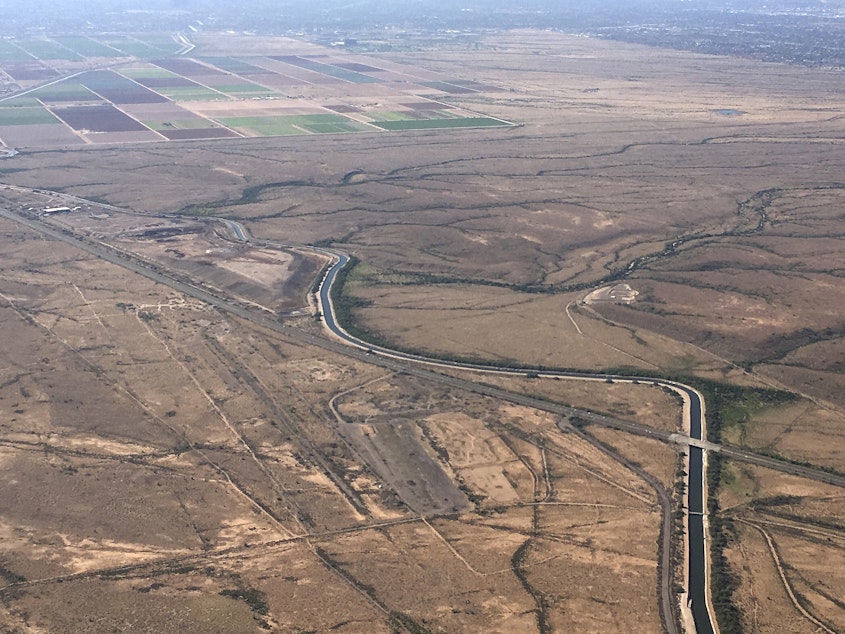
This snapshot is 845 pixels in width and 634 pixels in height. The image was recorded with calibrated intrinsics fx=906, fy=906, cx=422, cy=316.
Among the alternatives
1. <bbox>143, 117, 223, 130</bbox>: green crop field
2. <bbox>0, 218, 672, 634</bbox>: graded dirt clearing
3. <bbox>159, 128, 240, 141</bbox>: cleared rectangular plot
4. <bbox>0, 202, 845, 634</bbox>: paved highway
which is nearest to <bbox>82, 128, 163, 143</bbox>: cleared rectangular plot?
<bbox>159, 128, 240, 141</bbox>: cleared rectangular plot

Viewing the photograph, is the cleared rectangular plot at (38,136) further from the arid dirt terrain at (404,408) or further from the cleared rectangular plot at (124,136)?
the arid dirt terrain at (404,408)

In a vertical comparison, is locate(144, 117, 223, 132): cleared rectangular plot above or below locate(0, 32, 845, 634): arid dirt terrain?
above

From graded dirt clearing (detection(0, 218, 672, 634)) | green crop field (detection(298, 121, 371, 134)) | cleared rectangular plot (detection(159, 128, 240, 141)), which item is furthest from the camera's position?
green crop field (detection(298, 121, 371, 134))

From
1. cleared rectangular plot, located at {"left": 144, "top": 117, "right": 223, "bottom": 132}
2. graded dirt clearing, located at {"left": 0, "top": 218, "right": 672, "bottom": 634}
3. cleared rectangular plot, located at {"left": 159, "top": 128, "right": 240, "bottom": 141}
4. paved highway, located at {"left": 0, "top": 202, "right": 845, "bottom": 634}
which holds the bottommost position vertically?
graded dirt clearing, located at {"left": 0, "top": 218, "right": 672, "bottom": 634}

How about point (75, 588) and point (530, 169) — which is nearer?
point (75, 588)

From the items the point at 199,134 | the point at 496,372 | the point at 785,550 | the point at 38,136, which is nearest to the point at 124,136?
the point at 199,134

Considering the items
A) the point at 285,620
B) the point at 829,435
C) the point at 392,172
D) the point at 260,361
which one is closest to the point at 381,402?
the point at 260,361

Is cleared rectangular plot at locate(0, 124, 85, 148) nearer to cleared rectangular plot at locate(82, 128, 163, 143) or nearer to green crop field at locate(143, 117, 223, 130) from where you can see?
cleared rectangular plot at locate(82, 128, 163, 143)

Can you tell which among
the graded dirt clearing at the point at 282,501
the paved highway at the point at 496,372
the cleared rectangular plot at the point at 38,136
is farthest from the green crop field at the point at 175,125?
the graded dirt clearing at the point at 282,501

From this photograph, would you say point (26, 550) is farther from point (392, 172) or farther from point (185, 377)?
point (392, 172)
